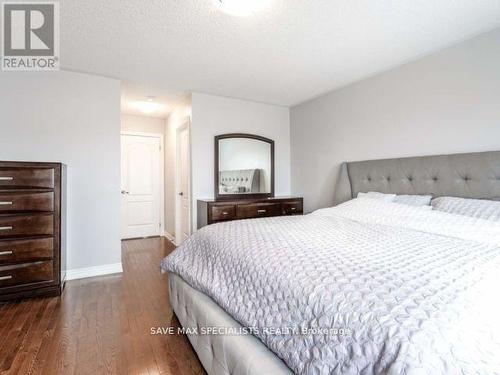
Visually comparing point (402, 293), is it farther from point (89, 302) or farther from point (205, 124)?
point (205, 124)

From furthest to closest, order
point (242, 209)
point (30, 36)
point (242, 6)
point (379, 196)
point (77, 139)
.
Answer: point (242, 209)
point (77, 139)
point (379, 196)
point (30, 36)
point (242, 6)

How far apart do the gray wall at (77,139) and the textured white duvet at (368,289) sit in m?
1.85

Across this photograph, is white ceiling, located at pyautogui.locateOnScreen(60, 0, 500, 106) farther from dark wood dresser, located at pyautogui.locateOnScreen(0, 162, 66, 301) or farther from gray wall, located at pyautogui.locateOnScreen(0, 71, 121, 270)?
dark wood dresser, located at pyautogui.locateOnScreen(0, 162, 66, 301)

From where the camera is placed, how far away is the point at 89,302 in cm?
241

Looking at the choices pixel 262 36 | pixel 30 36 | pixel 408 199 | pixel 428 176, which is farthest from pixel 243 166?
pixel 30 36

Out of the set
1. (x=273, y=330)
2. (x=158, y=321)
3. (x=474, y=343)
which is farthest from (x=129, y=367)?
(x=474, y=343)

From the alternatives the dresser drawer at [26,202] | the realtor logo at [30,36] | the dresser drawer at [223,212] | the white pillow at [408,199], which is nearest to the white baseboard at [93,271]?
the dresser drawer at [26,202]

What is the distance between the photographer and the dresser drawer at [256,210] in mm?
3480

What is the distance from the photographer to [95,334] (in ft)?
6.26

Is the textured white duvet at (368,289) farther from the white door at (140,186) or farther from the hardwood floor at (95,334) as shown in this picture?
the white door at (140,186)

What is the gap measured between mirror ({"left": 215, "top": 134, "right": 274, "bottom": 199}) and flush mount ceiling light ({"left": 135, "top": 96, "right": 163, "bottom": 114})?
4.18ft

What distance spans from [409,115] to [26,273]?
4038 mm

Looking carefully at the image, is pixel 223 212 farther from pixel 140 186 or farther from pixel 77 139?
pixel 140 186

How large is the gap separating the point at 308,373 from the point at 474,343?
0.47 m
